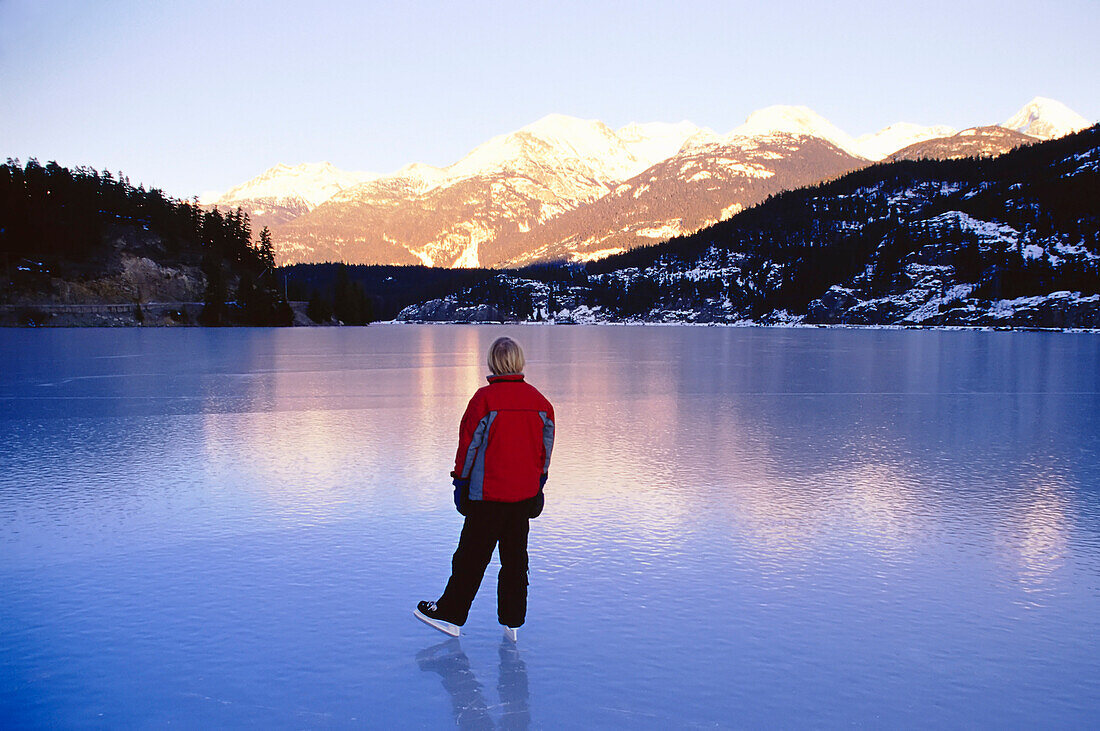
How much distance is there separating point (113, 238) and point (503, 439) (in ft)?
416

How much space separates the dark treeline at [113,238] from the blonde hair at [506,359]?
111m

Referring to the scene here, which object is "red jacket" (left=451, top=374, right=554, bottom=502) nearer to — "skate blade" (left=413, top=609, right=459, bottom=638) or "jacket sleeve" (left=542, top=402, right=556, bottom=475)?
"jacket sleeve" (left=542, top=402, right=556, bottom=475)

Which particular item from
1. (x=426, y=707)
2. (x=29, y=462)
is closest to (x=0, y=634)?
(x=426, y=707)

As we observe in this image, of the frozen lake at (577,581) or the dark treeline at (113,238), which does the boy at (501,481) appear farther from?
the dark treeline at (113,238)

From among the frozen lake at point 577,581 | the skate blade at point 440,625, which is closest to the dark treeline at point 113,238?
the frozen lake at point 577,581

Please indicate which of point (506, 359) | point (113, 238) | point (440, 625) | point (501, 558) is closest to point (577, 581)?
point (501, 558)

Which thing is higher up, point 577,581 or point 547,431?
point 547,431

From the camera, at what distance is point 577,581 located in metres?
6.56

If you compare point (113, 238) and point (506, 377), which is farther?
point (113, 238)

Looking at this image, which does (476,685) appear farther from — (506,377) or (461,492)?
(506,377)

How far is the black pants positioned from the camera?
550 centimetres

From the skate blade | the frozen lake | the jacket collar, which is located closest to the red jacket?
the jacket collar

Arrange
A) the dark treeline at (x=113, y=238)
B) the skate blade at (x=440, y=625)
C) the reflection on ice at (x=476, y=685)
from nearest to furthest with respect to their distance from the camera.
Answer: the reflection on ice at (x=476, y=685)
the skate blade at (x=440, y=625)
the dark treeline at (x=113, y=238)

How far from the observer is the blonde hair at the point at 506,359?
5.27 metres
